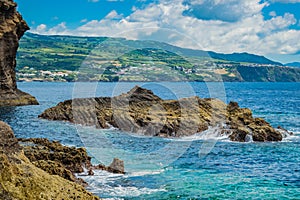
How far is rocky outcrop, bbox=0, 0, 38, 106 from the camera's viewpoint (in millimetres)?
72562

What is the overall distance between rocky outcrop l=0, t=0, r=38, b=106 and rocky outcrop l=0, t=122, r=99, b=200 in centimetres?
6500

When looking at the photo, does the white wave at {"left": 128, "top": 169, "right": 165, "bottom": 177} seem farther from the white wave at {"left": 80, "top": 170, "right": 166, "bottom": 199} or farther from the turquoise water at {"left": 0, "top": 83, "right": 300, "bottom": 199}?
the white wave at {"left": 80, "top": 170, "right": 166, "bottom": 199}

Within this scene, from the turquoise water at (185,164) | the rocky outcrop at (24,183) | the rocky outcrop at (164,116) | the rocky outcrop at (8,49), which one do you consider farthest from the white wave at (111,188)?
the rocky outcrop at (8,49)

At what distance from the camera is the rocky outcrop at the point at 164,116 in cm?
4762

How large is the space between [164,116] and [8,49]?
132 ft

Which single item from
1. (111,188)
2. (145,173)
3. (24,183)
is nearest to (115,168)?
(145,173)

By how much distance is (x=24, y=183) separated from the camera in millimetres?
10031

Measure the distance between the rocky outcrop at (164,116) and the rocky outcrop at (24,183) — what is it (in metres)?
35.8

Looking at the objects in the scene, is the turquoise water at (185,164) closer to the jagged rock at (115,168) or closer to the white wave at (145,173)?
the white wave at (145,173)

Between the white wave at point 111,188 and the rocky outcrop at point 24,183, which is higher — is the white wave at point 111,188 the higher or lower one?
the lower one

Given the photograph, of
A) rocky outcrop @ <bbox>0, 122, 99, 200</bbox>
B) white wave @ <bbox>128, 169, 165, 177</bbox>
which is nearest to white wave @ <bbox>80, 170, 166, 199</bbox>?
white wave @ <bbox>128, 169, 165, 177</bbox>

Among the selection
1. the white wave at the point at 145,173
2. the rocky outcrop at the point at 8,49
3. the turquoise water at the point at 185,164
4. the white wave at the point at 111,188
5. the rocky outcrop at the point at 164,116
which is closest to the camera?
the white wave at the point at 111,188

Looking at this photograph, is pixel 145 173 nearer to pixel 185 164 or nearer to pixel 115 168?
pixel 115 168

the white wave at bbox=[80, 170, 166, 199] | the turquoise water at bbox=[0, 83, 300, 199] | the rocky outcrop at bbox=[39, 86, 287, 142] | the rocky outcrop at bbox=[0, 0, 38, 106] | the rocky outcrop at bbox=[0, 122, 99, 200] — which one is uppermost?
the rocky outcrop at bbox=[0, 0, 38, 106]
